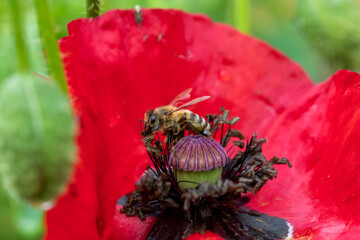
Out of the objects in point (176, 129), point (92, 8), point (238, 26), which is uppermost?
point (238, 26)

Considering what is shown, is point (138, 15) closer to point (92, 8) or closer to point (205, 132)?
point (92, 8)

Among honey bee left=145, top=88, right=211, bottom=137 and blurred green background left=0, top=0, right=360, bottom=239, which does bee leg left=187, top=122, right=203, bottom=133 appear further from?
blurred green background left=0, top=0, right=360, bottom=239

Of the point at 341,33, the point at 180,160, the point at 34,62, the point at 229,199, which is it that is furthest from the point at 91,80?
the point at 341,33

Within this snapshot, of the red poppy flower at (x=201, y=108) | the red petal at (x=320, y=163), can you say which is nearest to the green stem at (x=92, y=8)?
the red poppy flower at (x=201, y=108)

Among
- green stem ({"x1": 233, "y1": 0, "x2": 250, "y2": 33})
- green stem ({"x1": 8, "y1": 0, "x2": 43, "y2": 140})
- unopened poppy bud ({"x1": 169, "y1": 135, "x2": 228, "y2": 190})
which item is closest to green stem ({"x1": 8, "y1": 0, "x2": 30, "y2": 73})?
green stem ({"x1": 8, "y1": 0, "x2": 43, "y2": 140})

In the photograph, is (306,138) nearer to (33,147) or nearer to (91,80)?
(91,80)

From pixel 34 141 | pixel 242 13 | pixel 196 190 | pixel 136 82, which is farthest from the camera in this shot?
pixel 242 13

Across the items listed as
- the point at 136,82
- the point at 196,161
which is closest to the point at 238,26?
the point at 136,82

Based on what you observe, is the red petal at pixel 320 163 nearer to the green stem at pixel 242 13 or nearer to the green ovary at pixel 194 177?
the green ovary at pixel 194 177
